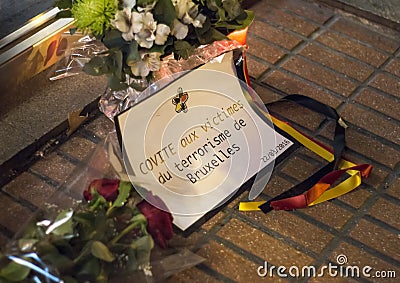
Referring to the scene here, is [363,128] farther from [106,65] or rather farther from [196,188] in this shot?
[106,65]

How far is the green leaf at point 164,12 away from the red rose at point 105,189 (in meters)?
0.25

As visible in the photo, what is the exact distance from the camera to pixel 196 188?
1132 millimetres

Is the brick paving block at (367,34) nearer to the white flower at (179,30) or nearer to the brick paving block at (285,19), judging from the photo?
the brick paving block at (285,19)

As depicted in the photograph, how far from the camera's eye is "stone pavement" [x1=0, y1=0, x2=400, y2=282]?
1084 millimetres

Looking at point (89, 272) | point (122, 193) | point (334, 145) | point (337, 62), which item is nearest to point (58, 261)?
point (89, 272)

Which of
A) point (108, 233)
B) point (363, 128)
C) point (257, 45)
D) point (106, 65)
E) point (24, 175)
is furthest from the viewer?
point (257, 45)

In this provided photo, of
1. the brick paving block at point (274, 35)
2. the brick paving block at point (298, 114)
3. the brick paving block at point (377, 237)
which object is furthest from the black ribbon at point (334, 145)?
the brick paving block at point (274, 35)

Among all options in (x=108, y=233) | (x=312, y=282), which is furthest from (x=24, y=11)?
(x=312, y=282)

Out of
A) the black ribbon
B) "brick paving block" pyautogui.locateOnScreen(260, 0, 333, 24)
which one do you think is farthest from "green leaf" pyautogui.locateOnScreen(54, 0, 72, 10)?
"brick paving block" pyautogui.locateOnScreen(260, 0, 333, 24)

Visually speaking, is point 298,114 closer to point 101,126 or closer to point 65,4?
point 101,126

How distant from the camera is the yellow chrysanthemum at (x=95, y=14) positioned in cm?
105

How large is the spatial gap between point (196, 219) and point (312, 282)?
205 millimetres

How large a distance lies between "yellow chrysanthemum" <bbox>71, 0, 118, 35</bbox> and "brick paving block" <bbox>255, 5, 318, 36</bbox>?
2.12 feet

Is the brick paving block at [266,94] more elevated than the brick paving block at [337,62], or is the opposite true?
the brick paving block at [266,94]
